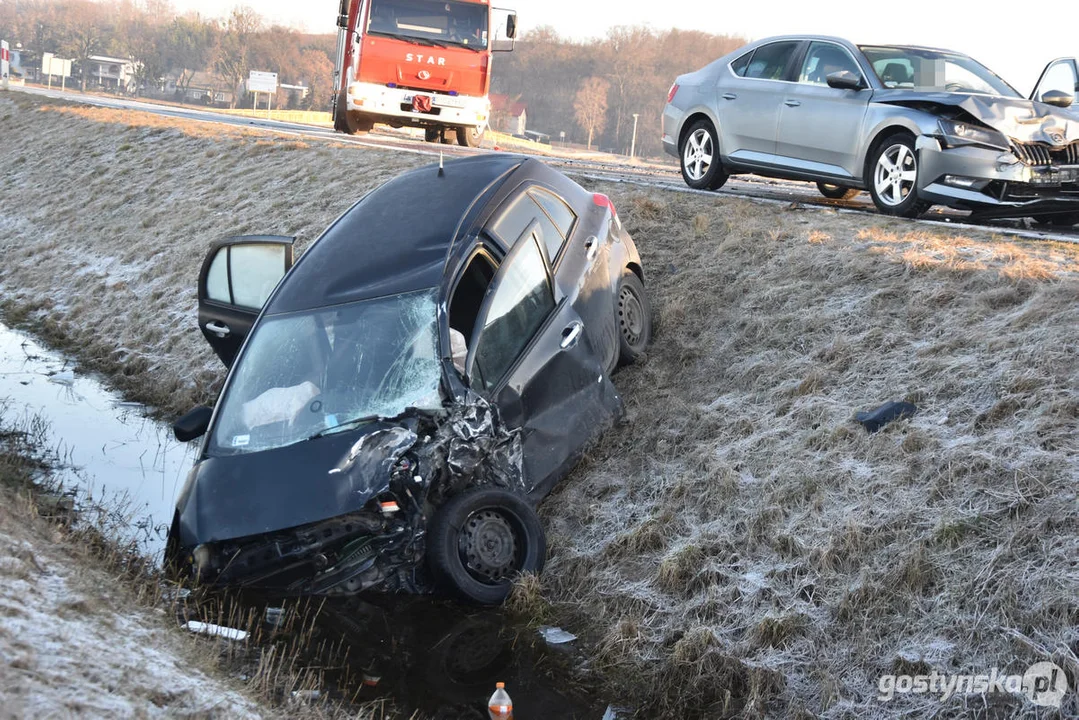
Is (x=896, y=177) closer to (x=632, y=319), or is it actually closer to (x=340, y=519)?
(x=632, y=319)

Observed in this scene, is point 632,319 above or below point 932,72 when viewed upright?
below

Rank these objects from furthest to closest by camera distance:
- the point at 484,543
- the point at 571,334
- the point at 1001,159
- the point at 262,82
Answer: the point at 262,82
the point at 1001,159
the point at 571,334
the point at 484,543

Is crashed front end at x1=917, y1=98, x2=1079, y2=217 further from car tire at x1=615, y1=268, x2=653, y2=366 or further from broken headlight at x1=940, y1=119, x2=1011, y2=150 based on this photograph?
car tire at x1=615, y1=268, x2=653, y2=366

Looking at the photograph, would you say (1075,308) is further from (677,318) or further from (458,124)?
(458,124)

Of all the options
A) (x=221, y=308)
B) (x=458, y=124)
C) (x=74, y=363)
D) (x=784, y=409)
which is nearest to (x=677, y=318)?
(x=784, y=409)

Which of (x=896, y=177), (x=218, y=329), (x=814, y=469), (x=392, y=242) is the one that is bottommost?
(x=814, y=469)

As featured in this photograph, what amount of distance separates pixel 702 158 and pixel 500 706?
29.9 ft

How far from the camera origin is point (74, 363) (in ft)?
37.5

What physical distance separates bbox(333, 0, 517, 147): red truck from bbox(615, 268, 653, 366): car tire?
11041 mm

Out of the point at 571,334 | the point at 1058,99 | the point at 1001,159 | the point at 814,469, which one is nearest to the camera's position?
the point at 814,469

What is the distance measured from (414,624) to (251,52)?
98213mm

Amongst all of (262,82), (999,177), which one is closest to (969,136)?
(999,177)

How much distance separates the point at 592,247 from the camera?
8172mm

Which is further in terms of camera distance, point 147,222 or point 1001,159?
point 147,222
